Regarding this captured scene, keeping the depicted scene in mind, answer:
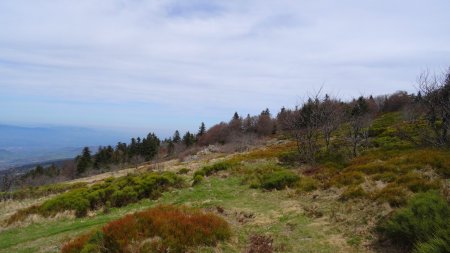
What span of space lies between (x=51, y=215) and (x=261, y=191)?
10.9 meters

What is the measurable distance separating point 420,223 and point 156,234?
653cm

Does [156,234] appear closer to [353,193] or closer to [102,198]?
[353,193]

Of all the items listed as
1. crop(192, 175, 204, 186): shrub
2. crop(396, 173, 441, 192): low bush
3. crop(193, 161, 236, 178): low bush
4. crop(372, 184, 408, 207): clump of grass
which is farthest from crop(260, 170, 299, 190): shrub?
crop(193, 161, 236, 178): low bush

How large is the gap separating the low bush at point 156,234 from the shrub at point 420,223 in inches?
170

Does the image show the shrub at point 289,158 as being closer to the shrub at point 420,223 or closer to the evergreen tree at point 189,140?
the shrub at point 420,223

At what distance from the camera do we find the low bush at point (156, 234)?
31.0 feet

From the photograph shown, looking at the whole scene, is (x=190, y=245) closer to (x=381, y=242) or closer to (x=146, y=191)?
(x=381, y=242)

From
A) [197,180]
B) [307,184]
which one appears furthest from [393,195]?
[197,180]

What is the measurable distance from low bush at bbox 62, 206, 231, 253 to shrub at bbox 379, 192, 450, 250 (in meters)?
4.33

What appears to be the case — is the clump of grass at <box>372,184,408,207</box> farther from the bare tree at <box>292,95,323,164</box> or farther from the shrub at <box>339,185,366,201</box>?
the bare tree at <box>292,95,323,164</box>

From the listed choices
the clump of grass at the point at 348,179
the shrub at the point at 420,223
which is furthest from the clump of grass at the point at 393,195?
the clump of grass at the point at 348,179

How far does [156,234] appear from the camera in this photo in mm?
9984

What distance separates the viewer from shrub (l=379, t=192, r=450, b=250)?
7.89 meters

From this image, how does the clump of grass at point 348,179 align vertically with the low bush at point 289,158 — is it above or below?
below
